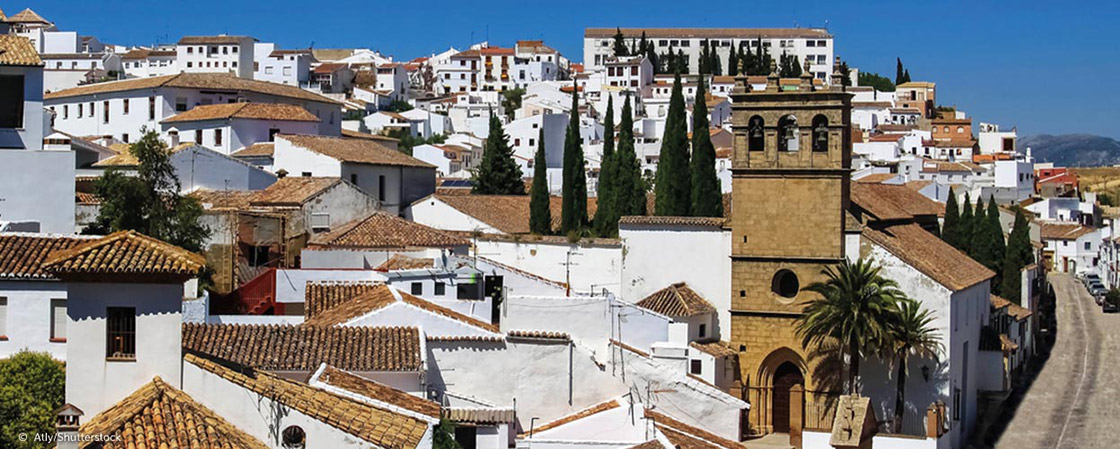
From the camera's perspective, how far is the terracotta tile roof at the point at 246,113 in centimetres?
5475

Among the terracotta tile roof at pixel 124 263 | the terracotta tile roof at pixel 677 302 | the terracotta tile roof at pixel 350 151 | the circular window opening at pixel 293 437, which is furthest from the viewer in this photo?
the terracotta tile roof at pixel 350 151

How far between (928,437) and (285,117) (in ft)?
105

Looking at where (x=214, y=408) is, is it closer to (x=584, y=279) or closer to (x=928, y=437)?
(x=928, y=437)

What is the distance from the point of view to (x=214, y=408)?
58.1 ft

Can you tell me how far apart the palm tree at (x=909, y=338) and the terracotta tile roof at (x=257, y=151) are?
947 inches

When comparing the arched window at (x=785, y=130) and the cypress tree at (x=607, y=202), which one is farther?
the cypress tree at (x=607, y=202)

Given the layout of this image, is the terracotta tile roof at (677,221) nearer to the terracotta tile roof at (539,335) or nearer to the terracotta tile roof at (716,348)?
the terracotta tile roof at (716,348)

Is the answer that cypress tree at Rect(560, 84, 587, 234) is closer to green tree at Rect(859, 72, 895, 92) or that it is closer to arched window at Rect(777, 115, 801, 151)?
arched window at Rect(777, 115, 801, 151)

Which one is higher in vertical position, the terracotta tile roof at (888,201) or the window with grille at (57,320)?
the terracotta tile roof at (888,201)

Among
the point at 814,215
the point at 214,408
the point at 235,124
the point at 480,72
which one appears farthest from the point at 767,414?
the point at 480,72

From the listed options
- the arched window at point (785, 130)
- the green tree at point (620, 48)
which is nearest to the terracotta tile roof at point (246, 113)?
the arched window at point (785, 130)

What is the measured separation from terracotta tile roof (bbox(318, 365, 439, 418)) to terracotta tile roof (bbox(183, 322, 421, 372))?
3.01ft

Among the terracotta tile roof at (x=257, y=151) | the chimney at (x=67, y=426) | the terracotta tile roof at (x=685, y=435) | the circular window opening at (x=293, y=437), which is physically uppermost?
the terracotta tile roof at (x=257, y=151)

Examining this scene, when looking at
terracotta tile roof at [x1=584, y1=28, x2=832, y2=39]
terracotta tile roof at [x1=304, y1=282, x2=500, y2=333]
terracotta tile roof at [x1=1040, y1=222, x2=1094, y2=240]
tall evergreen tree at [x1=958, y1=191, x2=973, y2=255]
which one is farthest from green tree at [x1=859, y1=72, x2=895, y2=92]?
terracotta tile roof at [x1=304, y1=282, x2=500, y2=333]
